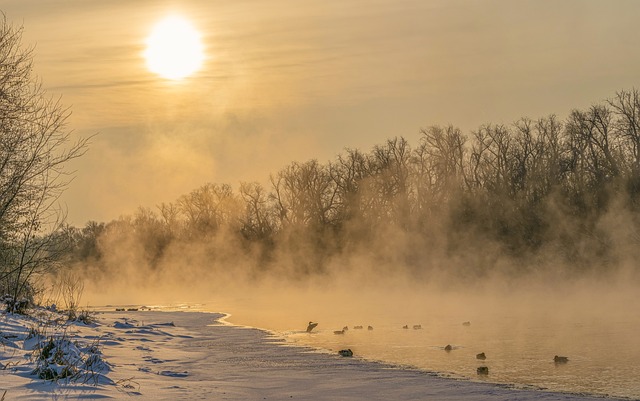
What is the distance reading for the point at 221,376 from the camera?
1409 cm

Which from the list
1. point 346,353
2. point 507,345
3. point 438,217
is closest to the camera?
point 346,353

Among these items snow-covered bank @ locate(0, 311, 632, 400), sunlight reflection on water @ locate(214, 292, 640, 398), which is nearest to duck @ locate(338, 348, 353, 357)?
snow-covered bank @ locate(0, 311, 632, 400)

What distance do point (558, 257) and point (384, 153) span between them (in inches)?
1051

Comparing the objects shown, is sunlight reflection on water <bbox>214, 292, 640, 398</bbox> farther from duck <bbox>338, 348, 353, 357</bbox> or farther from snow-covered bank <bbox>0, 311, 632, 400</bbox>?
snow-covered bank <bbox>0, 311, 632, 400</bbox>

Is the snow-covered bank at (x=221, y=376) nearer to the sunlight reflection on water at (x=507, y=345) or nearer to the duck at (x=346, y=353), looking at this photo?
the duck at (x=346, y=353)

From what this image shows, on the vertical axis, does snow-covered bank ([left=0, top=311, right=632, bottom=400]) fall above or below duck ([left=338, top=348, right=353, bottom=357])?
below

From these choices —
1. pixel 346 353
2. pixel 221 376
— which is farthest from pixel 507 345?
pixel 221 376

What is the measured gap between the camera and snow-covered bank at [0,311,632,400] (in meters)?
11.3

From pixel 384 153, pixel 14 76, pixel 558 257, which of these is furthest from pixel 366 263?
pixel 14 76

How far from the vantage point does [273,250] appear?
72812mm

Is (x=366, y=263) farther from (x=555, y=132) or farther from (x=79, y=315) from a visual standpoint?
(x=79, y=315)

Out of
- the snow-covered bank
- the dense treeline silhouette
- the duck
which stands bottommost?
the snow-covered bank

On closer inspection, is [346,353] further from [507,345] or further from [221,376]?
[507,345]

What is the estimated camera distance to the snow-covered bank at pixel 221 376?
11.3m
